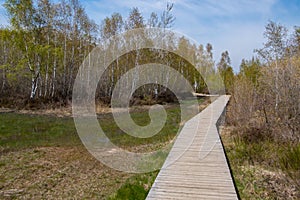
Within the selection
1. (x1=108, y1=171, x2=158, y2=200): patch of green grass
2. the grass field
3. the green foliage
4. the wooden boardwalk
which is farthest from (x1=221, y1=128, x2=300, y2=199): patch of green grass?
the green foliage

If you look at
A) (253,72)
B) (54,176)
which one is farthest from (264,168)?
(253,72)

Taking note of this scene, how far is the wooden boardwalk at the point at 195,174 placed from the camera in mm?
→ 3514

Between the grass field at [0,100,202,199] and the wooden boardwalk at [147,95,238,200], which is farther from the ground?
the wooden boardwalk at [147,95,238,200]

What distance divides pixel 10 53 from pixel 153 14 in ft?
39.6

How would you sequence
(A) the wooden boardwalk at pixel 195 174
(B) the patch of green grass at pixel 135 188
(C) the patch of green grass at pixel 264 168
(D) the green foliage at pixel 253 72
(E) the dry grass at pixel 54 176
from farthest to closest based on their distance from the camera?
(D) the green foliage at pixel 253 72
(E) the dry grass at pixel 54 176
(B) the patch of green grass at pixel 135 188
(C) the patch of green grass at pixel 264 168
(A) the wooden boardwalk at pixel 195 174

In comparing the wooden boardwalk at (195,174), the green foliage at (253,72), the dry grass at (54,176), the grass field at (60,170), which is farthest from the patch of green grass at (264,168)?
the green foliage at (253,72)

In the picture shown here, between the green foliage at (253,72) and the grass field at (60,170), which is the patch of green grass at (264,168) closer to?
the grass field at (60,170)

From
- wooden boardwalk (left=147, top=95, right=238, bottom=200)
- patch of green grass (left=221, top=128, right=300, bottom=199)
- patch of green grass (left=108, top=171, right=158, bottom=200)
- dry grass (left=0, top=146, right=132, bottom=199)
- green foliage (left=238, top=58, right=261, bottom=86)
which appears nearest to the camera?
wooden boardwalk (left=147, top=95, right=238, bottom=200)

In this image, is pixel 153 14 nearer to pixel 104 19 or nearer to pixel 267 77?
pixel 104 19

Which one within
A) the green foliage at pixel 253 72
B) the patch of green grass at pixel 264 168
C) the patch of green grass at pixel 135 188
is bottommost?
the patch of green grass at pixel 135 188

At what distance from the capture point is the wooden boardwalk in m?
3.51

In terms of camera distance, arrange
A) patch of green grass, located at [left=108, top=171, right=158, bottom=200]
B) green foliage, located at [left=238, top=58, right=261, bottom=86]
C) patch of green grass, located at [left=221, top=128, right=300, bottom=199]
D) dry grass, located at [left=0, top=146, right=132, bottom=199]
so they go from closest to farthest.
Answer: patch of green grass, located at [left=221, top=128, right=300, bottom=199], patch of green grass, located at [left=108, top=171, right=158, bottom=200], dry grass, located at [left=0, top=146, right=132, bottom=199], green foliage, located at [left=238, top=58, right=261, bottom=86]

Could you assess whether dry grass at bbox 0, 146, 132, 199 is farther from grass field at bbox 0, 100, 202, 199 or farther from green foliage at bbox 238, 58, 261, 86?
green foliage at bbox 238, 58, 261, 86

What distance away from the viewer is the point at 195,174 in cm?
427
